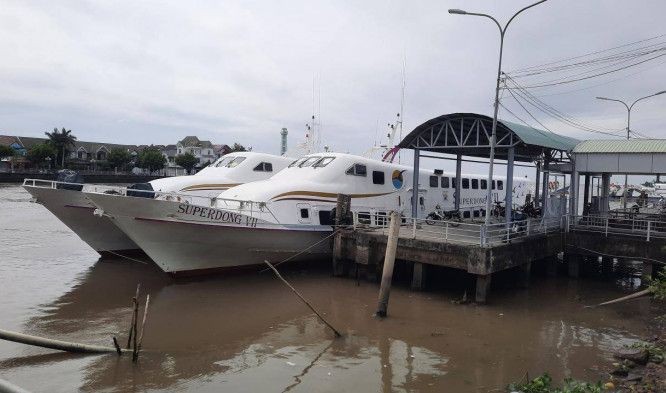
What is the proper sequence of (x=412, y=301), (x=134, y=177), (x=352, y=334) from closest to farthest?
(x=352, y=334), (x=412, y=301), (x=134, y=177)

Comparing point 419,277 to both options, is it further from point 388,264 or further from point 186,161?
point 186,161

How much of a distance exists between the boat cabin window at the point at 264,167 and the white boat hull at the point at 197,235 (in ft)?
20.4

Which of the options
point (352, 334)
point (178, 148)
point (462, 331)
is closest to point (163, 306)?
point (352, 334)

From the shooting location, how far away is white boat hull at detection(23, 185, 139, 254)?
63.6 feet

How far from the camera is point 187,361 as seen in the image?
10359 mm

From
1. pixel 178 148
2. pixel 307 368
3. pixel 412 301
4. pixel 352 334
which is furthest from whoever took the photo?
pixel 178 148

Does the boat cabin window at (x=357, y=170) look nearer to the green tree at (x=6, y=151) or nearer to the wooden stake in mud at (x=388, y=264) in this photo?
the wooden stake in mud at (x=388, y=264)

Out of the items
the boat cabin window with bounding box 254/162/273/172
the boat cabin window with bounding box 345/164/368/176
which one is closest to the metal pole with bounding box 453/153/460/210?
the boat cabin window with bounding box 345/164/368/176

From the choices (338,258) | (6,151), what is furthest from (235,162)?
(6,151)

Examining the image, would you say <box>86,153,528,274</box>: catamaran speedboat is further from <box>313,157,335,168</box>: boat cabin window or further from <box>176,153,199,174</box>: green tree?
<box>176,153,199,174</box>: green tree

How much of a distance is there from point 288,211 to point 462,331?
26.6 ft

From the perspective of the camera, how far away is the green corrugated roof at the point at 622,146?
19.5m

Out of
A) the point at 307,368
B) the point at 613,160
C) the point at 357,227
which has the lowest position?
the point at 307,368

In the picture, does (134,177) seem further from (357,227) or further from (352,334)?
(352,334)
